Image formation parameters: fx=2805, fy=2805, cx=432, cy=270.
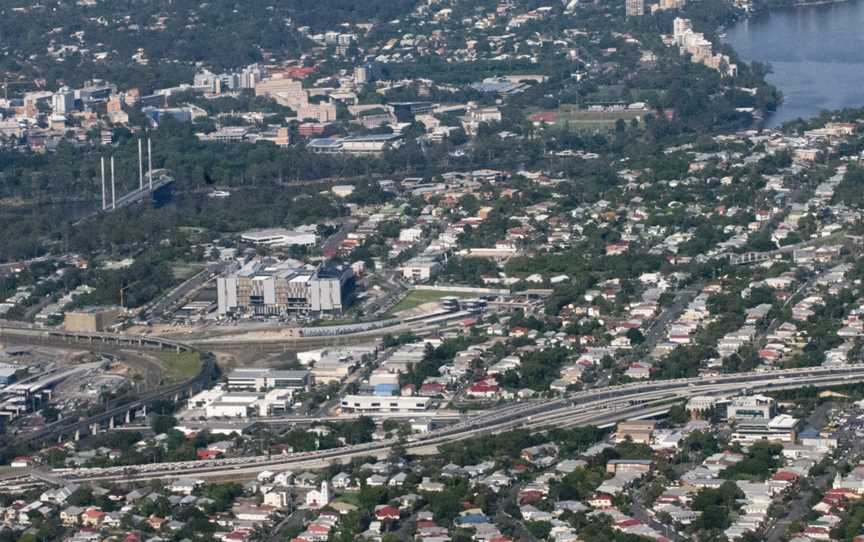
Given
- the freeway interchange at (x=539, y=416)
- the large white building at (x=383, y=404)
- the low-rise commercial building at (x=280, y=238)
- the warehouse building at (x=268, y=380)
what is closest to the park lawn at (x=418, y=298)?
the warehouse building at (x=268, y=380)

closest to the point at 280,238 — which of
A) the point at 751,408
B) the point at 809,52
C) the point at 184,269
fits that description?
the point at 184,269

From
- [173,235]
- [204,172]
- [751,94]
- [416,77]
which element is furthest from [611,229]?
[416,77]

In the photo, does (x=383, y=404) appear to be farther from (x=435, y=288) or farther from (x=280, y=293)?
(x=435, y=288)

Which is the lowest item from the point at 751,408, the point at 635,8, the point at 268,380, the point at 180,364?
the point at 180,364

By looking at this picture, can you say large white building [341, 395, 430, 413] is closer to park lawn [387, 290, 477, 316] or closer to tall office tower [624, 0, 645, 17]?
park lawn [387, 290, 477, 316]

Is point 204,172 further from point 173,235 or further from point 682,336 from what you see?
point 682,336

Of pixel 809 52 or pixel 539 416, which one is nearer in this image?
pixel 539 416

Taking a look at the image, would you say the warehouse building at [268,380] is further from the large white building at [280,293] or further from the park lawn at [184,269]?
the park lawn at [184,269]
